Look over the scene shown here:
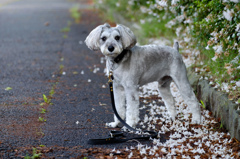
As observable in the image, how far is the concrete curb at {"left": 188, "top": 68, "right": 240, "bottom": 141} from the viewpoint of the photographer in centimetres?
424

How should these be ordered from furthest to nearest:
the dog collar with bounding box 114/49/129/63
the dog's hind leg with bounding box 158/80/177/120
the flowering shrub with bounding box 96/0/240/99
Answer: the dog's hind leg with bounding box 158/80/177/120, the dog collar with bounding box 114/49/129/63, the flowering shrub with bounding box 96/0/240/99

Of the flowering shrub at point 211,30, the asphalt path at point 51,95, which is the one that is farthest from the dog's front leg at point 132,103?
the flowering shrub at point 211,30

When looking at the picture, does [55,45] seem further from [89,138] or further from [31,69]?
[89,138]

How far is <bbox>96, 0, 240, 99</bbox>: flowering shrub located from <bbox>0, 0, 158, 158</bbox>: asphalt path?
1698 millimetres

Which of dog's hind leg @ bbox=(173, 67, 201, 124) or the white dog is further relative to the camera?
dog's hind leg @ bbox=(173, 67, 201, 124)

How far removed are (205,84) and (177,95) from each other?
0.76 m

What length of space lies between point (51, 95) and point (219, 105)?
2.83m

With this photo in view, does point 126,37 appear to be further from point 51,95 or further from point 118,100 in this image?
point 51,95

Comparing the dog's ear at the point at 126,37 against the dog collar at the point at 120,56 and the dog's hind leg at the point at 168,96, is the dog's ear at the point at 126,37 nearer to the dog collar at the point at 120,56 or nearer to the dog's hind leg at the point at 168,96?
the dog collar at the point at 120,56

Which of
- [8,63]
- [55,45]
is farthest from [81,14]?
[8,63]

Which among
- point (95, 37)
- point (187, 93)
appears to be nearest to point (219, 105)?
point (187, 93)

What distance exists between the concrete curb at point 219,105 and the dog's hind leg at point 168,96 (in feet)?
1.89

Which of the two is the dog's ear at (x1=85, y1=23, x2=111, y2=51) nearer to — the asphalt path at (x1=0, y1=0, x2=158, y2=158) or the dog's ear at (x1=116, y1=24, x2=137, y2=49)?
the dog's ear at (x1=116, y1=24, x2=137, y2=49)

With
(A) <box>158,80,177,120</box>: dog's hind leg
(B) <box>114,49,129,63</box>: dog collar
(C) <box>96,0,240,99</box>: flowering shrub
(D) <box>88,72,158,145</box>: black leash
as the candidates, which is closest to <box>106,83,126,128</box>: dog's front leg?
(D) <box>88,72,158,145</box>: black leash
